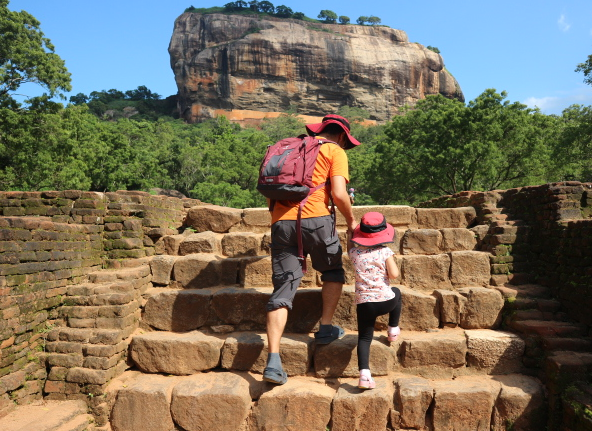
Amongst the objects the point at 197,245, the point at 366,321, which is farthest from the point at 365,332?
the point at 197,245

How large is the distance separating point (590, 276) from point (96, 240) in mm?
4660

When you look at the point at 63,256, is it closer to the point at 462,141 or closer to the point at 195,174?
the point at 462,141

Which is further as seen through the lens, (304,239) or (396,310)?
(396,310)

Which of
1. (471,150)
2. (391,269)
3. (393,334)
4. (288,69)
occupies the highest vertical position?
(288,69)

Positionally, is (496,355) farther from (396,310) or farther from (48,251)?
(48,251)

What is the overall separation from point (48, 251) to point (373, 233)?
2866 millimetres

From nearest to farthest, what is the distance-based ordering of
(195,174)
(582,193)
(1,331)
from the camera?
(1,331) → (582,193) → (195,174)

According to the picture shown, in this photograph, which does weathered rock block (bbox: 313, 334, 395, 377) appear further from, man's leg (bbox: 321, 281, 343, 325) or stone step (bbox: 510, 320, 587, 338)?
stone step (bbox: 510, 320, 587, 338)

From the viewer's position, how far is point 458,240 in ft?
16.1

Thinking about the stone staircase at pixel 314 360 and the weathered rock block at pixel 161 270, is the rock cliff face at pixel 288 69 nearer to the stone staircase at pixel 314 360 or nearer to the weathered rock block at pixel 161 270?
the weathered rock block at pixel 161 270

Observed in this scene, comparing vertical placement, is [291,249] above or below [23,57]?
below

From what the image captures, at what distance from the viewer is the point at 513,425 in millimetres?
3299

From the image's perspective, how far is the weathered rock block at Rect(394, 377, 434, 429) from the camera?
328cm

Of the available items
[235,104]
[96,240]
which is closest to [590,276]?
[96,240]
